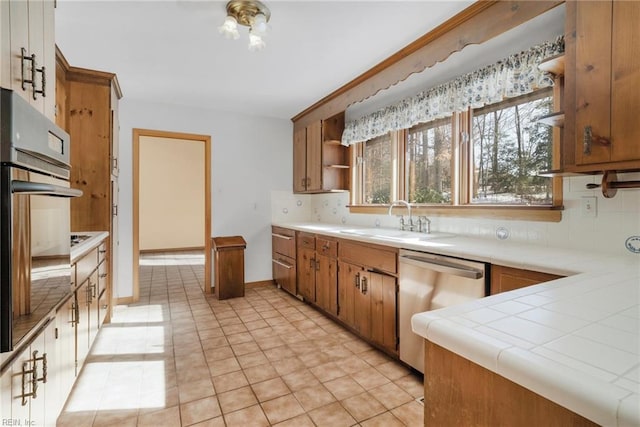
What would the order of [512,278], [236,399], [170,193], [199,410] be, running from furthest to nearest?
[170,193] < [236,399] < [199,410] < [512,278]

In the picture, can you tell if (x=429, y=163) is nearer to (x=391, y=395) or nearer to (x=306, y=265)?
(x=306, y=265)

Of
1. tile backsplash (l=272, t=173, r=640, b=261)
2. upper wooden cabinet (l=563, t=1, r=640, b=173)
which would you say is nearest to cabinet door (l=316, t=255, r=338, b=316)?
tile backsplash (l=272, t=173, r=640, b=261)

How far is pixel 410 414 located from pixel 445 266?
832 mm

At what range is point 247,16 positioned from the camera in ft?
6.66

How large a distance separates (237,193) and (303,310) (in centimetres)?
185

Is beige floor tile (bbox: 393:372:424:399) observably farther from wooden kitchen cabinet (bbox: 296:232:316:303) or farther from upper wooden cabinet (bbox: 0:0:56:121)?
upper wooden cabinet (bbox: 0:0:56:121)

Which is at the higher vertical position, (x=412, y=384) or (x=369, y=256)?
(x=369, y=256)

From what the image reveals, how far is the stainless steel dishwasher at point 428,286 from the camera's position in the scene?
176 cm

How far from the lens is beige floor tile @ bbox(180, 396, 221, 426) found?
5.66ft

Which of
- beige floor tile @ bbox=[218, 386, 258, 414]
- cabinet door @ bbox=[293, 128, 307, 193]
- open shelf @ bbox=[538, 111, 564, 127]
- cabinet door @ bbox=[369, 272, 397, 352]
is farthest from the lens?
cabinet door @ bbox=[293, 128, 307, 193]

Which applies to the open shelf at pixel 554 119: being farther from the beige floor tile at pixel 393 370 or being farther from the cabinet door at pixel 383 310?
the beige floor tile at pixel 393 370

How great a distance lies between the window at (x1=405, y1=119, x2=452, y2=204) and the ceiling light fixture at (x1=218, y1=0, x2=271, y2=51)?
171 cm

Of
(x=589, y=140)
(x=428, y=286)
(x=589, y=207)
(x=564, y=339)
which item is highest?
(x=589, y=140)

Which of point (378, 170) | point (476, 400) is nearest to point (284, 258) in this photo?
point (378, 170)
